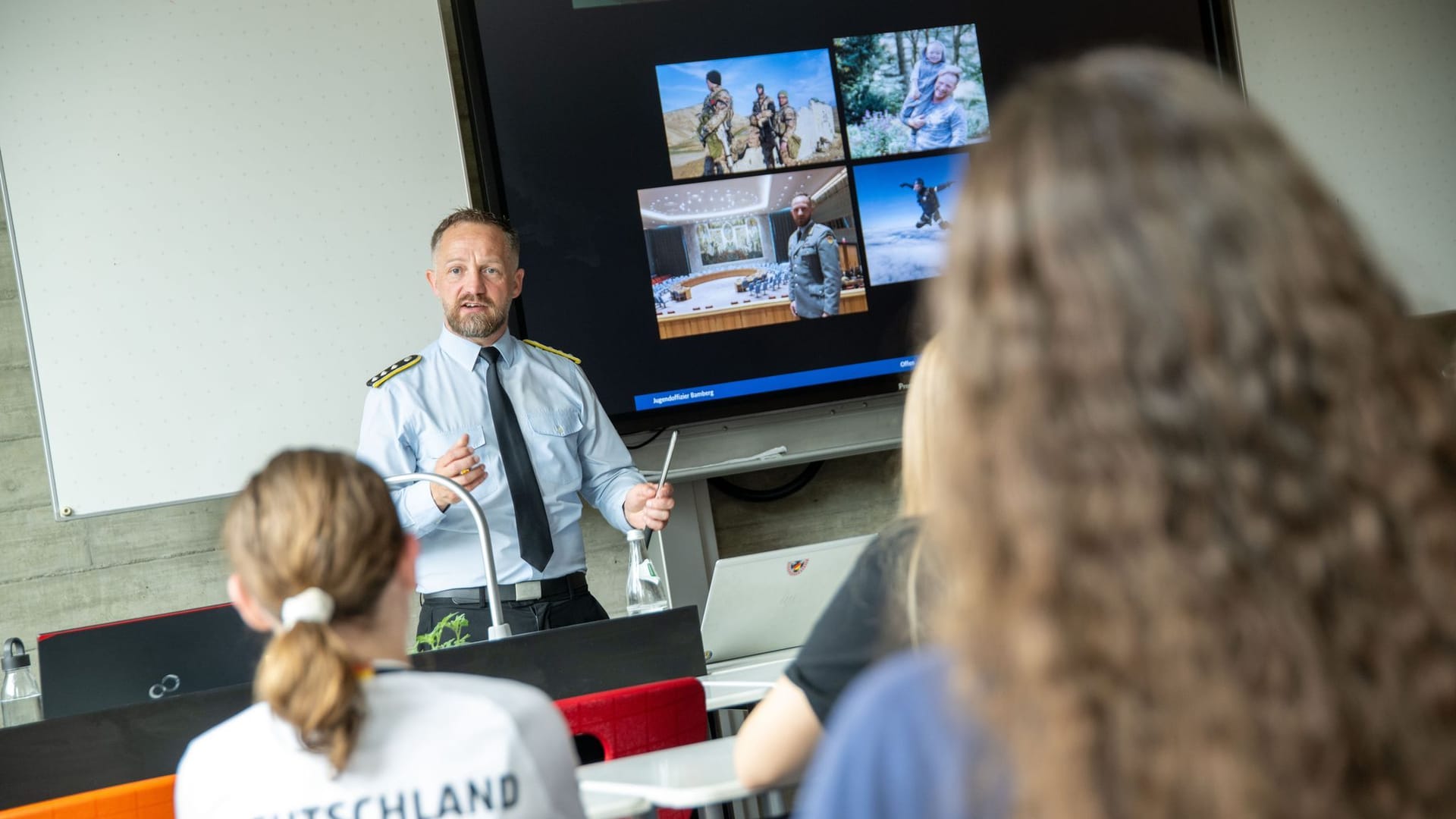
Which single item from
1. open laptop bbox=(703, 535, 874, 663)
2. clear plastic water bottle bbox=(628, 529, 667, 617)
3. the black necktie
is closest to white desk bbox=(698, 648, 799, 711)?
open laptop bbox=(703, 535, 874, 663)

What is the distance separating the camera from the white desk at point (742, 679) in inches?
82.4

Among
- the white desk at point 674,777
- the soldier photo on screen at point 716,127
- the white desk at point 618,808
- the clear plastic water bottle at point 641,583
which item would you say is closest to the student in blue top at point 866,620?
the white desk at point 674,777

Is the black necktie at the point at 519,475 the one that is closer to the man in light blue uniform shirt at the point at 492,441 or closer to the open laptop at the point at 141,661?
the man in light blue uniform shirt at the point at 492,441

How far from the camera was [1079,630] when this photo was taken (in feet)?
1.61

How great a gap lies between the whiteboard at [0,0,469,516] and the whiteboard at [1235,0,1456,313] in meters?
2.96

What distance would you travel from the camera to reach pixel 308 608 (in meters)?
1.12

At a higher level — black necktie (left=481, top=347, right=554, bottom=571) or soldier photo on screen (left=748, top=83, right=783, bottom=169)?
soldier photo on screen (left=748, top=83, right=783, bottom=169)

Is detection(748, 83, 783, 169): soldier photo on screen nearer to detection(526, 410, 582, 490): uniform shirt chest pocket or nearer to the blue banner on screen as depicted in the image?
the blue banner on screen

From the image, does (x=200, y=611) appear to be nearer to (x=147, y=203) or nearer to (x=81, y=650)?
(x=81, y=650)

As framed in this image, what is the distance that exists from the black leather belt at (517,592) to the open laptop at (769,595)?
56cm

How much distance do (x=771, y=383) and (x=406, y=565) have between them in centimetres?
286

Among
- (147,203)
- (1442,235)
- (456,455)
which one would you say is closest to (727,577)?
(456,455)

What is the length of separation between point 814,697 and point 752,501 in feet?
10.5

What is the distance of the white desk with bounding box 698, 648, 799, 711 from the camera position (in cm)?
209
